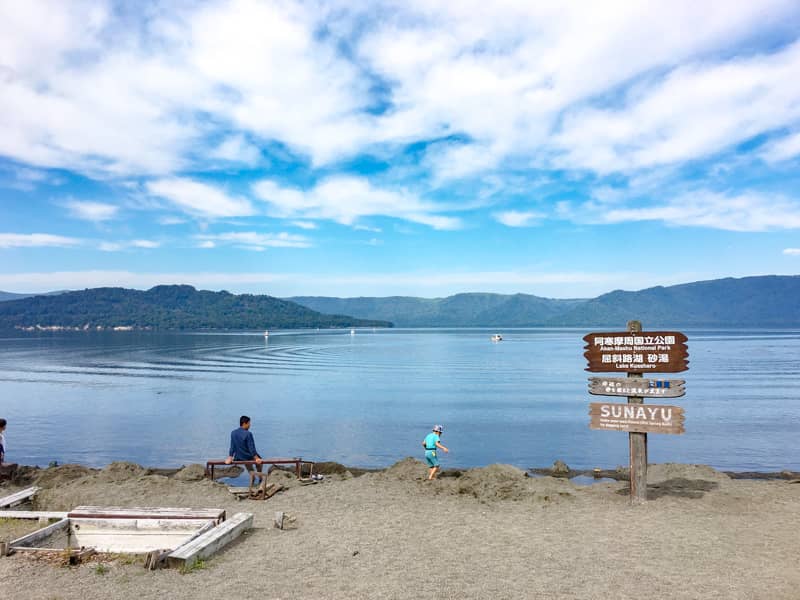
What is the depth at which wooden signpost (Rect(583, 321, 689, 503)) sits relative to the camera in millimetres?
12406

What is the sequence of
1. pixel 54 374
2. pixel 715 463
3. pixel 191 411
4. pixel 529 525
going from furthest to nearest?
pixel 54 374, pixel 191 411, pixel 715 463, pixel 529 525

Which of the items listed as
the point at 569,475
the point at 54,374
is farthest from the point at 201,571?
the point at 54,374

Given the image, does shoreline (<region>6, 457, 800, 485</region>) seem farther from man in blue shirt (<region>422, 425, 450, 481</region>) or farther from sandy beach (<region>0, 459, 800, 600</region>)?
sandy beach (<region>0, 459, 800, 600</region>)

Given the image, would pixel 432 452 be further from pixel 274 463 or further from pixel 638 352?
pixel 638 352

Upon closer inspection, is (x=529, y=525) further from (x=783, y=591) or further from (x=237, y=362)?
(x=237, y=362)

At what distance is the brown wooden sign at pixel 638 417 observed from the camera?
40.3 feet

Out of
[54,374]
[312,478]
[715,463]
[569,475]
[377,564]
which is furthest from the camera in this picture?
[54,374]

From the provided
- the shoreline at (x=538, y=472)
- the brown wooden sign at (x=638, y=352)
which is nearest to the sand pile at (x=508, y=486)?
the shoreline at (x=538, y=472)

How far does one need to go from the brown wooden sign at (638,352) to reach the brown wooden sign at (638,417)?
0.83m

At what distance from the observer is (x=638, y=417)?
41.5ft

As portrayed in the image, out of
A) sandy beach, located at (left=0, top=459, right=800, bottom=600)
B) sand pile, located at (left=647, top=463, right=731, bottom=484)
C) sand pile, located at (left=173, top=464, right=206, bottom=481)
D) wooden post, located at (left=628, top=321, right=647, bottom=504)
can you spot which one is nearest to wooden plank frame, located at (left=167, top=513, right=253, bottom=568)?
sandy beach, located at (left=0, top=459, right=800, bottom=600)

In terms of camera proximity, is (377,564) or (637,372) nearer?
(377,564)

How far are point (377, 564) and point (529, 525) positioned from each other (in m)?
3.77

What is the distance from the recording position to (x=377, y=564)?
8.72 metres
